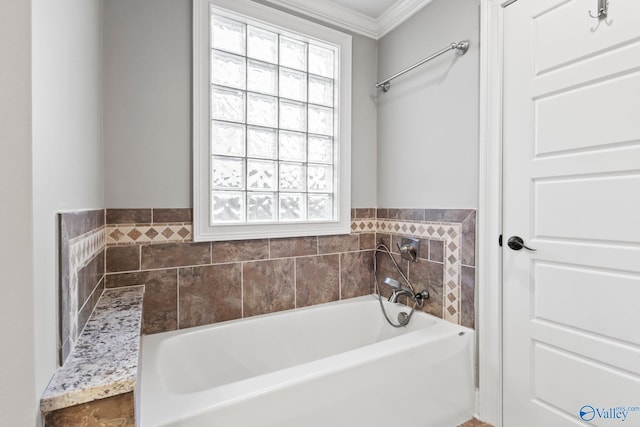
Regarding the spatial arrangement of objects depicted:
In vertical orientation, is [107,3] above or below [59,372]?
above

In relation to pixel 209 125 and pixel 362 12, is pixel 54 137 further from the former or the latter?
pixel 362 12

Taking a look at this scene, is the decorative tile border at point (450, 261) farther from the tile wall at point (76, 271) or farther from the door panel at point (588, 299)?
the tile wall at point (76, 271)

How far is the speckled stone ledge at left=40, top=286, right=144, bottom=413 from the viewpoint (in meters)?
0.65

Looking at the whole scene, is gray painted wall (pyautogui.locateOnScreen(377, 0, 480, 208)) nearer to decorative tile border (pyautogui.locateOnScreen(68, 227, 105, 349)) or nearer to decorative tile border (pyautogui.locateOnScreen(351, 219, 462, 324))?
decorative tile border (pyautogui.locateOnScreen(351, 219, 462, 324))

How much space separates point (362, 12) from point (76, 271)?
8.03 feet

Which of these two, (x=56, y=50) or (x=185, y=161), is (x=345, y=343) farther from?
(x=56, y=50)

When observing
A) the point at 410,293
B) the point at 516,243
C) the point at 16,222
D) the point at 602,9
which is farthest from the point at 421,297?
the point at 16,222

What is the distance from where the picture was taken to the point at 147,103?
167 cm

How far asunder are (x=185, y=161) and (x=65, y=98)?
2.93ft

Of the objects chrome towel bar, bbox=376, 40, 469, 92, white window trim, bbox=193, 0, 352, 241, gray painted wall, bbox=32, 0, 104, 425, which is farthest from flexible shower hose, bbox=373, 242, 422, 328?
gray painted wall, bbox=32, 0, 104, 425

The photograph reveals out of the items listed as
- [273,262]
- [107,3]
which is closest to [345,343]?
[273,262]

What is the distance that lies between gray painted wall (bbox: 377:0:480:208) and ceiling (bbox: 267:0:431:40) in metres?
0.07

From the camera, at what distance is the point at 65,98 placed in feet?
2.89

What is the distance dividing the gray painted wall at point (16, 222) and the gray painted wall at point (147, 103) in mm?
1133
